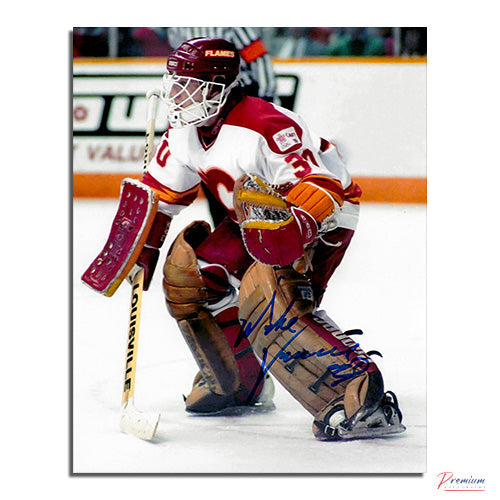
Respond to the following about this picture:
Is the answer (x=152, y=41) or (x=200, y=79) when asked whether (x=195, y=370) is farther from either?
(x=152, y=41)

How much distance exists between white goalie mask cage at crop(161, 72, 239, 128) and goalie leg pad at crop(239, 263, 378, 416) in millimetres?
427

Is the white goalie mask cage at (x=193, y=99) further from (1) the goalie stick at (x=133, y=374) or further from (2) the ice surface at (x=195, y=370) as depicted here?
(1) the goalie stick at (x=133, y=374)

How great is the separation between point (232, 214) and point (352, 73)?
2.00 feet

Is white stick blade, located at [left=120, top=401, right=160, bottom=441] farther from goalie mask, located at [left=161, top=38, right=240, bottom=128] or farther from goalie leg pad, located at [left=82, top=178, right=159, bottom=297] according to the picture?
goalie mask, located at [left=161, top=38, right=240, bottom=128]

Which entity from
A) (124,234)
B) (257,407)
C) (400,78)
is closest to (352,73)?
(400,78)

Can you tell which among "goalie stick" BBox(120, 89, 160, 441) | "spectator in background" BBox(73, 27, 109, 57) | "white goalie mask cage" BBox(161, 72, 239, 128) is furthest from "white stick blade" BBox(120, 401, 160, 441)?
"spectator in background" BBox(73, 27, 109, 57)

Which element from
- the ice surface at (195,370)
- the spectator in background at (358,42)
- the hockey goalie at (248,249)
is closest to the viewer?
the hockey goalie at (248,249)

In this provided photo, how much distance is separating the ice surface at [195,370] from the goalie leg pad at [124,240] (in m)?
0.03

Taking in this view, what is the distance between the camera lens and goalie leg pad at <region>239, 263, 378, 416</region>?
9.20 ft

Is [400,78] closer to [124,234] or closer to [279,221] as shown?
[279,221]

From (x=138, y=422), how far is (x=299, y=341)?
52 centimetres

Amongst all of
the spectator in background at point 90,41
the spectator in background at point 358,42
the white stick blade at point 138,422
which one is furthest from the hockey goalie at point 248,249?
the spectator in background at point 358,42

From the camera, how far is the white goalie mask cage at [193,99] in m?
2.82
